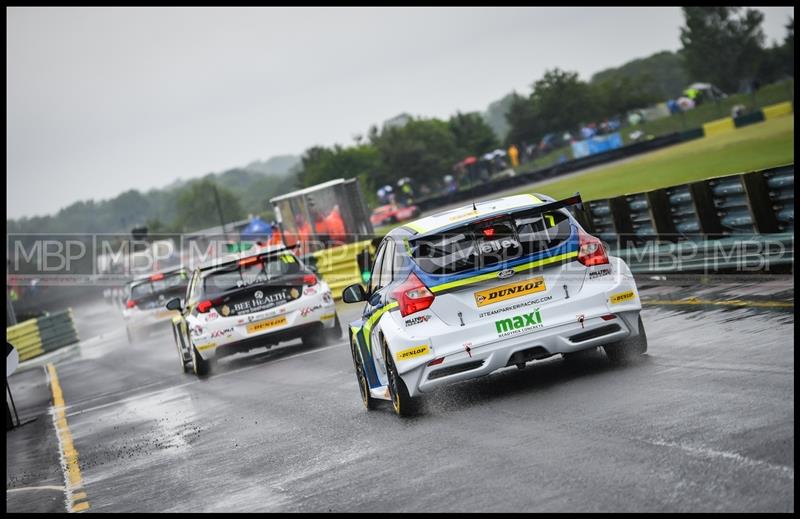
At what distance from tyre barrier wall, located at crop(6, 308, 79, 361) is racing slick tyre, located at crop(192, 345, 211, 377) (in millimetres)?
21794

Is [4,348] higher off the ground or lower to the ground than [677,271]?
higher

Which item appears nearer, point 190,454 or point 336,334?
point 190,454

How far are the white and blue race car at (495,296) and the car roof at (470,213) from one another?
17 mm

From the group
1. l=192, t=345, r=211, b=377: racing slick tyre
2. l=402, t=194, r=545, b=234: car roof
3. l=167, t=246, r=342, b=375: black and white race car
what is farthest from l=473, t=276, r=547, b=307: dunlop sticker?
l=192, t=345, r=211, b=377: racing slick tyre

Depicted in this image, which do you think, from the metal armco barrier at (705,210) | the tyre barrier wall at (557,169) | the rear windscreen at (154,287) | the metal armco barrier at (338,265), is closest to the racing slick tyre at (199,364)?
the metal armco barrier at (705,210)

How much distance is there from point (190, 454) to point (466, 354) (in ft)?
8.61

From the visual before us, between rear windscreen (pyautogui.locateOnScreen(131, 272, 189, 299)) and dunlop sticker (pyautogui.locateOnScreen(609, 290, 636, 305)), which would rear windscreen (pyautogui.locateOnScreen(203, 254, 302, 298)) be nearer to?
dunlop sticker (pyautogui.locateOnScreen(609, 290, 636, 305))

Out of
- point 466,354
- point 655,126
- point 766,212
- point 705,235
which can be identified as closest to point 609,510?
point 466,354

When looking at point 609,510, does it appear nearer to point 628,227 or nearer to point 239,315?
point 239,315

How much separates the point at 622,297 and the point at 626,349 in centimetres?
100

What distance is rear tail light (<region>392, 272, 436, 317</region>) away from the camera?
971 cm

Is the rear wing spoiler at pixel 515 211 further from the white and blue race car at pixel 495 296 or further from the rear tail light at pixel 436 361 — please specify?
the rear tail light at pixel 436 361

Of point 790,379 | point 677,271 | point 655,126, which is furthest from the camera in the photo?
point 655,126

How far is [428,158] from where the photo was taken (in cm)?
12800
